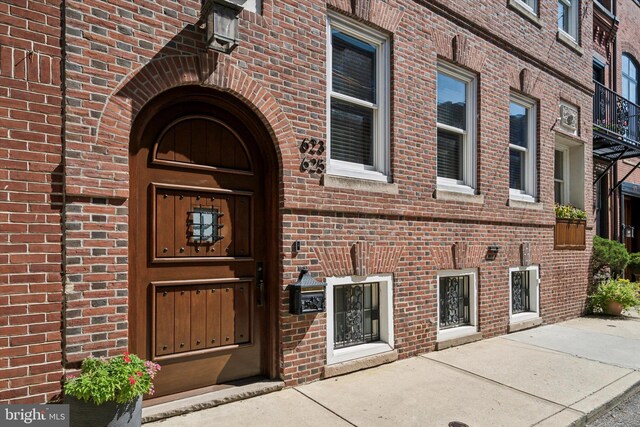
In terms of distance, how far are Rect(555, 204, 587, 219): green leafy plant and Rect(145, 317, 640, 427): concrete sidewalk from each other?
3.22 meters

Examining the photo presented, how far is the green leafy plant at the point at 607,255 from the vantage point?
9594mm

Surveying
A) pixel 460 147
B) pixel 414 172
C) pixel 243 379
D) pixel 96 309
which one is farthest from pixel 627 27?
pixel 96 309

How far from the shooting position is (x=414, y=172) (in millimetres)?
5785

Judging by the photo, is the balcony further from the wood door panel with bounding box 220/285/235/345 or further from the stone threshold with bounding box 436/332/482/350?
the wood door panel with bounding box 220/285/235/345

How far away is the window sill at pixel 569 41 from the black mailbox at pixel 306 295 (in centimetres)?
780

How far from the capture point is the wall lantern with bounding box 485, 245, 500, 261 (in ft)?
22.5

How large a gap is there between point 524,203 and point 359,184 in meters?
4.14

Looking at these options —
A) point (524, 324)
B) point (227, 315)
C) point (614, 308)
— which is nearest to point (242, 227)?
point (227, 315)

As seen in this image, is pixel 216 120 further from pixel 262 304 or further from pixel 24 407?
pixel 24 407

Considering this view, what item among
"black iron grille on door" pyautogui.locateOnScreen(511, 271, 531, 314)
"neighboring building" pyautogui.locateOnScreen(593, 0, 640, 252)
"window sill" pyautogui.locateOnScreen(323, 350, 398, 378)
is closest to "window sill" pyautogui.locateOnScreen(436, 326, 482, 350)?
"window sill" pyautogui.locateOnScreen(323, 350, 398, 378)

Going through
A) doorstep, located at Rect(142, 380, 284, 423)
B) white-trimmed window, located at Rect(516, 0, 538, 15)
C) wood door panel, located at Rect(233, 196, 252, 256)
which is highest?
white-trimmed window, located at Rect(516, 0, 538, 15)

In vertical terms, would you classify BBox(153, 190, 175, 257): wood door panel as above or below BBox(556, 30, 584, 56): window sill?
below

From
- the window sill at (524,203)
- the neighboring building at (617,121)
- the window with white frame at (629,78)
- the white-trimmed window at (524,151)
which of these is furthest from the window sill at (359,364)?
the window with white frame at (629,78)

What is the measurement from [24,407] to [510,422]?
13.1 ft
